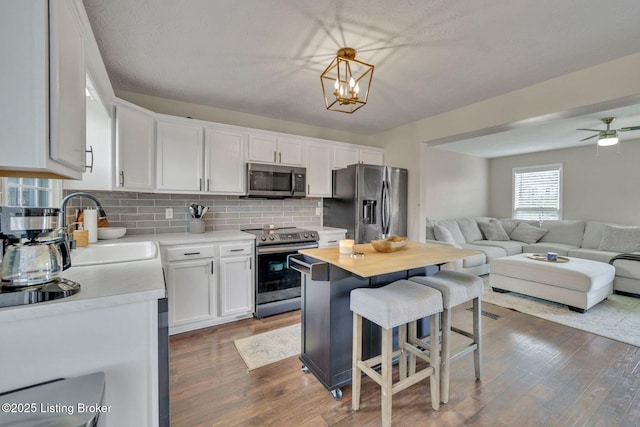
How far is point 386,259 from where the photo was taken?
183 cm

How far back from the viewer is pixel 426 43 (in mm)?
2010

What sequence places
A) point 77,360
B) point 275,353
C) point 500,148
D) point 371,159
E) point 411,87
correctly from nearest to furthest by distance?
point 77,360
point 275,353
point 411,87
point 371,159
point 500,148

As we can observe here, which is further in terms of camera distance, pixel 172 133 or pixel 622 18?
pixel 172 133

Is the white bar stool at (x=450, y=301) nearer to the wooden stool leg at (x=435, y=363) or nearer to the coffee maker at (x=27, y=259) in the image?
the wooden stool leg at (x=435, y=363)

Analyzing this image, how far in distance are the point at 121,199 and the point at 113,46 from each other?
148 centimetres

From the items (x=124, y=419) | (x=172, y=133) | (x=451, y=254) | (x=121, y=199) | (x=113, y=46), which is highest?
(x=113, y=46)

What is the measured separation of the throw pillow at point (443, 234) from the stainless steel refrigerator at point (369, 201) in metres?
1.18

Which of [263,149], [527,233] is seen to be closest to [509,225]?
[527,233]

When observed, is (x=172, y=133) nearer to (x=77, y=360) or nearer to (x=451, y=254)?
(x=77, y=360)

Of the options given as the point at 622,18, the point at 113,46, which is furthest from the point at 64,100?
the point at 622,18

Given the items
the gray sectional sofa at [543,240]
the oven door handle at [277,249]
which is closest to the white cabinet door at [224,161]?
the oven door handle at [277,249]

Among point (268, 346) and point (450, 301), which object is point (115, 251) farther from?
point (450, 301)

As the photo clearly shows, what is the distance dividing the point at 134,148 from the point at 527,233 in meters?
6.70

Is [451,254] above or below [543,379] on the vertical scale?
above
